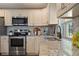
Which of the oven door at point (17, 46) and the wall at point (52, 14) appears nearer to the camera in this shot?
the wall at point (52, 14)

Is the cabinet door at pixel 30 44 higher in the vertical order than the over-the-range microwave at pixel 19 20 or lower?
lower

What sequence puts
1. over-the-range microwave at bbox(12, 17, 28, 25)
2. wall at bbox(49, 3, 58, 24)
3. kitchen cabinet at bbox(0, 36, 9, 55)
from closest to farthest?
wall at bbox(49, 3, 58, 24)
kitchen cabinet at bbox(0, 36, 9, 55)
over-the-range microwave at bbox(12, 17, 28, 25)

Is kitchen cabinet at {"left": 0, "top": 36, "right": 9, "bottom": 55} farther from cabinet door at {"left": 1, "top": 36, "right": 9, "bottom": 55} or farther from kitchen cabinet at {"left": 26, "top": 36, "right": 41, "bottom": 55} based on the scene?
kitchen cabinet at {"left": 26, "top": 36, "right": 41, "bottom": 55}

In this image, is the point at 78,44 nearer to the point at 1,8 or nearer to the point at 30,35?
the point at 30,35

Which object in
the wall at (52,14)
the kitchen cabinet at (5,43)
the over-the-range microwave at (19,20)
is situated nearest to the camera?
the wall at (52,14)

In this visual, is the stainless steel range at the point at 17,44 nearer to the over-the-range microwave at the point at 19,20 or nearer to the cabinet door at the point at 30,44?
the cabinet door at the point at 30,44

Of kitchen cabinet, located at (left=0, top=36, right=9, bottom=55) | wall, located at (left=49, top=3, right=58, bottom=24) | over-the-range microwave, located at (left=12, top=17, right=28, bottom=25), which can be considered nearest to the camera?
wall, located at (left=49, top=3, right=58, bottom=24)

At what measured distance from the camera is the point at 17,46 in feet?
16.6

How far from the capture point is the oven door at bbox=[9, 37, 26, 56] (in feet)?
16.5

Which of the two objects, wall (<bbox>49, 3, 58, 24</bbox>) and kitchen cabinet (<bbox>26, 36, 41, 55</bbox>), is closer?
wall (<bbox>49, 3, 58, 24</bbox>)

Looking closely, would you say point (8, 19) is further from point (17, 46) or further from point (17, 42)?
point (17, 46)

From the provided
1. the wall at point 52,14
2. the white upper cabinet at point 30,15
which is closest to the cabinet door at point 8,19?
the white upper cabinet at point 30,15

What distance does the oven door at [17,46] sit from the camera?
502cm

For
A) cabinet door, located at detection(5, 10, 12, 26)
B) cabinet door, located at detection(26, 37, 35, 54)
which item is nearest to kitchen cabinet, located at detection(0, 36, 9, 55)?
cabinet door, located at detection(5, 10, 12, 26)
